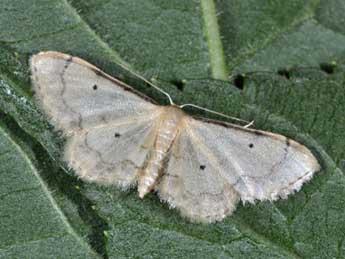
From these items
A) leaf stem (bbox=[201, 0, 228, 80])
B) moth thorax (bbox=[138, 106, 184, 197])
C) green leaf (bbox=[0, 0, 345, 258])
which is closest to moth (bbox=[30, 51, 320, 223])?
moth thorax (bbox=[138, 106, 184, 197])

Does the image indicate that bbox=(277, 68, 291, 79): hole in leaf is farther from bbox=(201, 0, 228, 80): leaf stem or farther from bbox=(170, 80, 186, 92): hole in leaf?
bbox=(170, 80, 186, 92): hole in leaf

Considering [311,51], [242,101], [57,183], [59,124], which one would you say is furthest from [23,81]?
[311,51]

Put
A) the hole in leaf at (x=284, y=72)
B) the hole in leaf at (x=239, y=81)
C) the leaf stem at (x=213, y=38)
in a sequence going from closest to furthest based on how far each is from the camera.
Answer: the hole in leaf at (x=239, y=81) < the leaf stem at (x=213, y=38) < the hole in leaf at (x=284, y=72)

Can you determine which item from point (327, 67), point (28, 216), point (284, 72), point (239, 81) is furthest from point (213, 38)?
point (28, 216)

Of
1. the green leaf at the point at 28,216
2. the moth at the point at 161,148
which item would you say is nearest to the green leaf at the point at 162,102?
the green leaf at the point at 28,216

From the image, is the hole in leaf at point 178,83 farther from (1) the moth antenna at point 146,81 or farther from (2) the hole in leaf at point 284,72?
(2) the hole in leaf at point 284,72

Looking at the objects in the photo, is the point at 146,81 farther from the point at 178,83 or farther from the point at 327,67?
the point at 327,67

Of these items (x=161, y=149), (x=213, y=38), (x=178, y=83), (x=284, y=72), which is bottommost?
(x=161, y=149)
